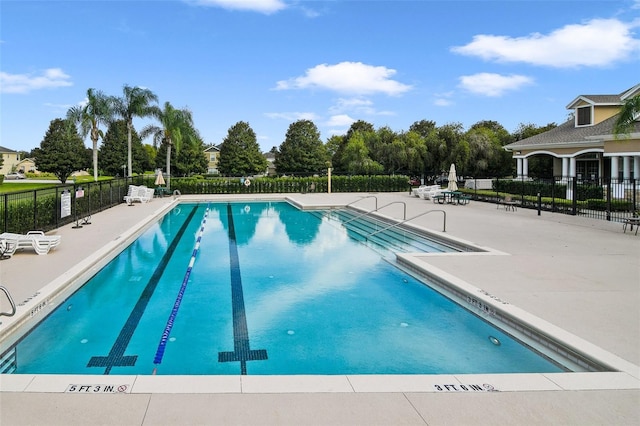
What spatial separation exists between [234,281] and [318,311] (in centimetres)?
261

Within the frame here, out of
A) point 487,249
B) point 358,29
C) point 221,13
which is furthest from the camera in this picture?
point 358,29

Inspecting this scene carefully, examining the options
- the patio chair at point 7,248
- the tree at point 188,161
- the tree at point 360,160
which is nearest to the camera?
the patio chair at point 7,248

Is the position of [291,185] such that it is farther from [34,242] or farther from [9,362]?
[9,362]

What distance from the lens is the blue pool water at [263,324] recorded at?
5465mm

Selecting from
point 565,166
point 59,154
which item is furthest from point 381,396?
point 59,154

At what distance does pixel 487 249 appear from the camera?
10.8 metres

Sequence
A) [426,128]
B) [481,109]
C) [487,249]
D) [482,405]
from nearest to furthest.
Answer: [482,405] → [487,249] → [481,109] → [426,128]

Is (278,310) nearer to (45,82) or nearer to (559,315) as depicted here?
(559,315)

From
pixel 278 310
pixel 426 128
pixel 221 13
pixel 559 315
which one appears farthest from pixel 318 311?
pixel 426 128

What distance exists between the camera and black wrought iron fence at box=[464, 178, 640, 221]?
18344 mm

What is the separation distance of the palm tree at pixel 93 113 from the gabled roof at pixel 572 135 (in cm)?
2880

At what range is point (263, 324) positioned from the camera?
22.6ft

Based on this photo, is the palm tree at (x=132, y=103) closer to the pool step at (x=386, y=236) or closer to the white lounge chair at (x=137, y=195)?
the white lounge chair at (x=137, y=195)

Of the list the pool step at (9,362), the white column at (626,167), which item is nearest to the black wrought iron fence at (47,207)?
the pool step at (9,362)
